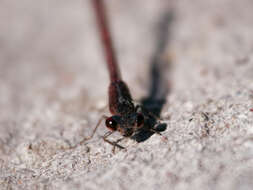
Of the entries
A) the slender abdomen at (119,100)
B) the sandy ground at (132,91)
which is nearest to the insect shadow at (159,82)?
the sandy ground at (132,91)

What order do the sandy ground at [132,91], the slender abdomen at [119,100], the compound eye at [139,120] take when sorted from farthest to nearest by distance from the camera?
the slender abdomen at [119,100] < the compound eye at [139,120] < the sandy ground at [132,91]

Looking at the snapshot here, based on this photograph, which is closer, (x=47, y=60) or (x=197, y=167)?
(x=197, y=167)

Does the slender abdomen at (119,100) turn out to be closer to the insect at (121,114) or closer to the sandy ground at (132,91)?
the insect at (121,114)

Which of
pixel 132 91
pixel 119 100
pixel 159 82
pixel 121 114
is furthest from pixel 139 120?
pixel 159 82

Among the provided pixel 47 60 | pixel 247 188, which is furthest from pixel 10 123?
pixel 247 188

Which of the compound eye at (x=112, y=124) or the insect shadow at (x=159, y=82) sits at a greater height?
the compound eye at (x=112, y=124)

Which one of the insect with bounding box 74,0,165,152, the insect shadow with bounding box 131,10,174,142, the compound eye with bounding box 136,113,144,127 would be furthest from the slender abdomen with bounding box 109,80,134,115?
the insect shadow with bounding box 131,10,174,142

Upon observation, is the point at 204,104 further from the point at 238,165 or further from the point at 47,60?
the point at 47,60
